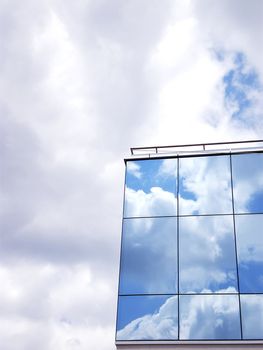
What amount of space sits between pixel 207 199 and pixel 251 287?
4.44 meters

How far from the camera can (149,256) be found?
21219 mm

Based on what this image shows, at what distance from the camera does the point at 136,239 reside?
21750 mm

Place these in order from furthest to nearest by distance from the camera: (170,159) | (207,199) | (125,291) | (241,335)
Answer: (170,159) → (207,199) → (125,291) → (241,335)

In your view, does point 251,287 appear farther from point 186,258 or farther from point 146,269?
point 146,269

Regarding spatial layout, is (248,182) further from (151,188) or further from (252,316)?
(252,316)

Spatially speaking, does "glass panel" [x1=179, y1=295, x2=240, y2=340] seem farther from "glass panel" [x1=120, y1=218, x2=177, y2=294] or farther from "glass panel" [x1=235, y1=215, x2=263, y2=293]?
"glass panel" [x1=120, y1=218, x2=177, y2=294]

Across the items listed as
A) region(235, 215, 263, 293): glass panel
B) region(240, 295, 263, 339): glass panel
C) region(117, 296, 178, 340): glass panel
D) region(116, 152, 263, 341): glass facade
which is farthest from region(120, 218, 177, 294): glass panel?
region(240, 295, 263, 339): glass panel

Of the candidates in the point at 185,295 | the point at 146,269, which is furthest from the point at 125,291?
the point at 185,295

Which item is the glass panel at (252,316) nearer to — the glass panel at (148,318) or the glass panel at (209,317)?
the glass panel at (209,317)

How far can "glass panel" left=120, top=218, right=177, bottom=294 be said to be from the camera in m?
20.5

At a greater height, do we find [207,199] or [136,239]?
[207,199]

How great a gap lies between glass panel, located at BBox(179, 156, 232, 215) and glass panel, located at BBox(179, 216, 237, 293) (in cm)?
51

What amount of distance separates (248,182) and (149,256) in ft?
18.6

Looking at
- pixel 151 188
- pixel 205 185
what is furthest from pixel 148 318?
pixel 205 185
